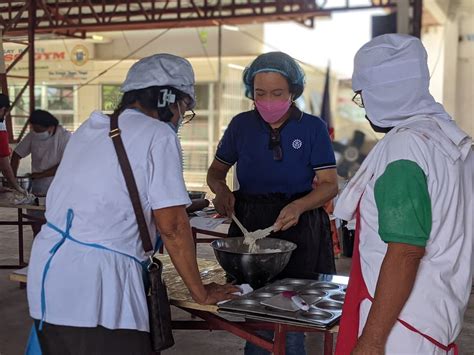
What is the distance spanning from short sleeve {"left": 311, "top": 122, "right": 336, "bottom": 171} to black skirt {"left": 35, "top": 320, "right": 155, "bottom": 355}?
918 mm

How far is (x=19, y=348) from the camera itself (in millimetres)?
3340

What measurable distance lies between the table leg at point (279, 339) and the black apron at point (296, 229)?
48cm

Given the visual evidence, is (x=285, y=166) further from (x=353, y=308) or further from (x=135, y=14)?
(x=135, y=14)

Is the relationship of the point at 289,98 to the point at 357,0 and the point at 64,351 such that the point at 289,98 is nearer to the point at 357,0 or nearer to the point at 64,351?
the point at 64,351

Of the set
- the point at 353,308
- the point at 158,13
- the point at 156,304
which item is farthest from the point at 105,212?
the point at 158,13

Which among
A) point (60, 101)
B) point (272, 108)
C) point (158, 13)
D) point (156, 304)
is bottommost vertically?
point (156, 304)

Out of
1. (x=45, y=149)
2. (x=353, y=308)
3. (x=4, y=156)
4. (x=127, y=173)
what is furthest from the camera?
(x=45, y=149)

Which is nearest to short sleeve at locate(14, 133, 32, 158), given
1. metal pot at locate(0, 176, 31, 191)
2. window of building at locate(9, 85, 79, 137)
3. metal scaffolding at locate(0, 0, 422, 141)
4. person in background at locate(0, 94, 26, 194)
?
person in background at locate(0, 94, 26, 194)

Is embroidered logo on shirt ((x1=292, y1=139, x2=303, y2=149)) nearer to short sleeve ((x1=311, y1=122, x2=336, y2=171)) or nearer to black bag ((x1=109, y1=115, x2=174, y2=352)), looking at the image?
short sleeve ((x1=311, y1=122, x2=336, y2=171))

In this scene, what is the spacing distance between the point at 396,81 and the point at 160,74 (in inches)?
23.7

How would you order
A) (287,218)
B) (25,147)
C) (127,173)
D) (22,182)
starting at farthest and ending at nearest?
(25,147) → (22,182) → (287,218) → (127,173)

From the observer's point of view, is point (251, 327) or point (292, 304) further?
point (251, 327)

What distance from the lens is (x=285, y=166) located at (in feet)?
6.98

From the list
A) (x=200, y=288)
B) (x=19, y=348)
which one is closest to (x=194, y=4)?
(x=19, y=348)
